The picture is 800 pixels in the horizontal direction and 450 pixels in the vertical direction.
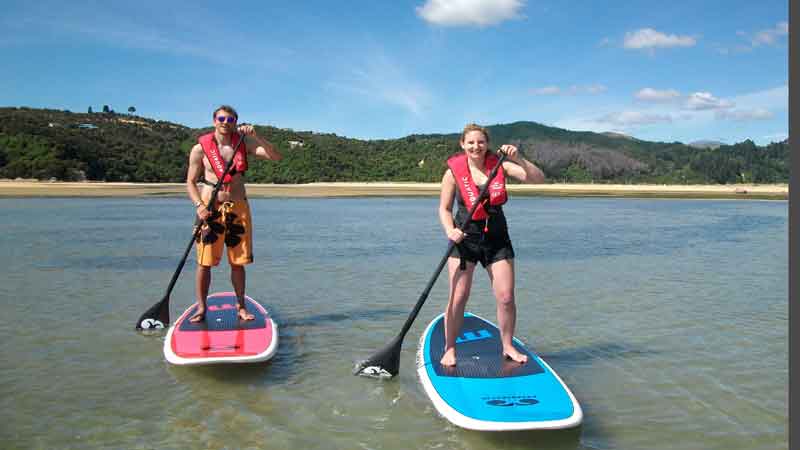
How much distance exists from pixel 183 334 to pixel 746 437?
16.1ft

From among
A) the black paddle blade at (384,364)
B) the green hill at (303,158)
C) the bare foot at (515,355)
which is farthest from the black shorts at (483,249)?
the green hill at (303,158)

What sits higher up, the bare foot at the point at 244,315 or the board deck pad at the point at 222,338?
the bare foot at the point at 244,315

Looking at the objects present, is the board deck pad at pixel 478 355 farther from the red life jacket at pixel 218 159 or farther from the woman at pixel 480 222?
the red life jacket at pixel 218 159

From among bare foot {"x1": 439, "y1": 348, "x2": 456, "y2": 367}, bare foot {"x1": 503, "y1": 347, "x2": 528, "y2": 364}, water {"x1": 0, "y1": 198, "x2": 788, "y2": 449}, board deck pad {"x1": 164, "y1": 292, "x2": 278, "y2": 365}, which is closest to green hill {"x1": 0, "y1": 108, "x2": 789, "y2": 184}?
water {"x1": 0, "y1": 198, "x2": 788, "y2": 449}

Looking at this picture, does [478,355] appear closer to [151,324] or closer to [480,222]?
[480,222]

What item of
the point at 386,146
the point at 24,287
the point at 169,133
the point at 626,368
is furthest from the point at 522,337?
the point at 169,133

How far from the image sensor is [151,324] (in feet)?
21.7

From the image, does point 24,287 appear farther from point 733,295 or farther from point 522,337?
point 733,295

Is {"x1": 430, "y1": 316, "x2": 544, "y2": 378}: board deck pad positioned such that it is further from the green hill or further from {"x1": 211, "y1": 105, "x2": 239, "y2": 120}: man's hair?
the green hill

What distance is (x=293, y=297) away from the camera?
8758mm

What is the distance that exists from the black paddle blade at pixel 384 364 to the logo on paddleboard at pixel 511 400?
123 cm

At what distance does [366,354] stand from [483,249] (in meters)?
2.05

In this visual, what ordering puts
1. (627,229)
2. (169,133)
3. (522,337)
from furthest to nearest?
(169,133) < (627,229) < (522,337)

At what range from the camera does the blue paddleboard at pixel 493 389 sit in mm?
3807
